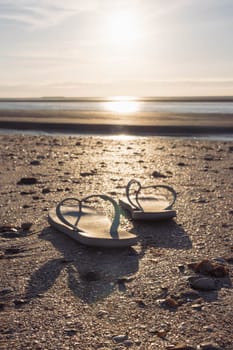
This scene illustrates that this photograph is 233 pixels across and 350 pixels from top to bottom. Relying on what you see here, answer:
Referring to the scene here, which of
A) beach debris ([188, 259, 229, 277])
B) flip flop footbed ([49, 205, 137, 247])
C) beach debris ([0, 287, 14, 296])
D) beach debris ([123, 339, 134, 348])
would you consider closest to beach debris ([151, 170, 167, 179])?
flip flop footbed ([49, 205, 137, 247])

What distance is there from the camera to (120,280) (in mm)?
4754

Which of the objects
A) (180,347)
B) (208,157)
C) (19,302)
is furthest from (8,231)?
(208,157)

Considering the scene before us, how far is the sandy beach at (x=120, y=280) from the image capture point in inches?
150

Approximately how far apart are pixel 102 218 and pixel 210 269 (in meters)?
1.83

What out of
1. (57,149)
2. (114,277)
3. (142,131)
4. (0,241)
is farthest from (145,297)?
(142,131)

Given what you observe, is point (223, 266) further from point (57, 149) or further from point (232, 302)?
point (57, 149)

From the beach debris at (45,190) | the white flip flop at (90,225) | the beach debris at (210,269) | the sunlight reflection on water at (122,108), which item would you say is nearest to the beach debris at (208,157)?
the beach debris at (45,190)

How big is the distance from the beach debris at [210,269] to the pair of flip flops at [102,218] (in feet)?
2.50

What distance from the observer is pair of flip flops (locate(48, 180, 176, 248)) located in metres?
5.51

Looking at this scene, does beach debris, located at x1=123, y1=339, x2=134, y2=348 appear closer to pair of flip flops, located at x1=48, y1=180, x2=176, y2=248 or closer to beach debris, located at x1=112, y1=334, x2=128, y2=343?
beach debris, located at x1=112, y1=334, x2=128, y2=343

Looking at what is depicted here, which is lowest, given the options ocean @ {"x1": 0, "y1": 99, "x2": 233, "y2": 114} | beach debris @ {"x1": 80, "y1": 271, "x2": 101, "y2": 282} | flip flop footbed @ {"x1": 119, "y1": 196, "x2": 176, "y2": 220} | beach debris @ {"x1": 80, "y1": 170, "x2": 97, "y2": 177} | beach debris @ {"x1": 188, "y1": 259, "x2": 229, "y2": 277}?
beach debris @ {"x1": 80, "y1": 271, "x2": 101, "y2": 282}

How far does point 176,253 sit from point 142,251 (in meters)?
0.31

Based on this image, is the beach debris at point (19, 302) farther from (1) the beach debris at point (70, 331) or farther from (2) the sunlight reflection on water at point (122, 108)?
(2) the sunlight reflection on water at point (122, 108)

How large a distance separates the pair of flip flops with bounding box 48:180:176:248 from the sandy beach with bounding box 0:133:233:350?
0.33ft
